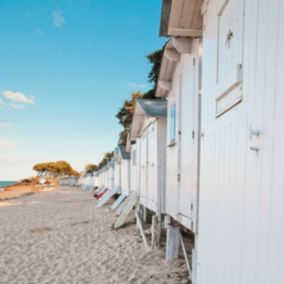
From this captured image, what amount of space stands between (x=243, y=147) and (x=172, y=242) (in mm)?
5458

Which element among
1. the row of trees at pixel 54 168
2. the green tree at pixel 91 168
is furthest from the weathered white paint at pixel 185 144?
the row of trees at pixel 54 168

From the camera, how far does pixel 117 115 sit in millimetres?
29484

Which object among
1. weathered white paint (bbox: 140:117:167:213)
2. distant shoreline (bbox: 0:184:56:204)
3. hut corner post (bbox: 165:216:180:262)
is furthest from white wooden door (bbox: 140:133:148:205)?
distant shoreline (bbox: 0:184:56:204)

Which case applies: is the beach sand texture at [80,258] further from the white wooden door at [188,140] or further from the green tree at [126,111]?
the green tree at [126,111]

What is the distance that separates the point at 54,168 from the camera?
109 metres

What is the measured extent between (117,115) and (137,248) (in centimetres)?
2159

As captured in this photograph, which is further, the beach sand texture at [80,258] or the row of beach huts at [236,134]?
the beach sand texture at [80,258]

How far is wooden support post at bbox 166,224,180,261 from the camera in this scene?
282 inches

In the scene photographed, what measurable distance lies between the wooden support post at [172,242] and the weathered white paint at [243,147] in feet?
12.6

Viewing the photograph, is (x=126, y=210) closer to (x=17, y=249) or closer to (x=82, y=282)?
(x=17, y=249)

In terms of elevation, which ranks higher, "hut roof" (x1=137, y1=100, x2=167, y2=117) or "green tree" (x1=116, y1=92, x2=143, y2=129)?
"green tree" (x1=116, y1=92, x2=143, y2=129)

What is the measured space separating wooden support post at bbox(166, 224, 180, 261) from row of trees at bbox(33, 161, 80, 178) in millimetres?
106194

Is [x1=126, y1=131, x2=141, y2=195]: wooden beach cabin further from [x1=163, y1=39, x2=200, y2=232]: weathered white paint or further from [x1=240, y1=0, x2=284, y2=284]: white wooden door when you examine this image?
[x1=240, y1=0, x2=284, y2=284]: white wooden door

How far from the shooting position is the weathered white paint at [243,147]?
5.49ft
